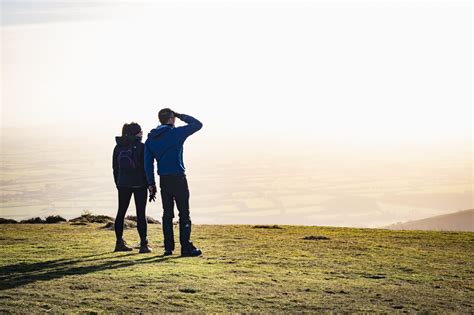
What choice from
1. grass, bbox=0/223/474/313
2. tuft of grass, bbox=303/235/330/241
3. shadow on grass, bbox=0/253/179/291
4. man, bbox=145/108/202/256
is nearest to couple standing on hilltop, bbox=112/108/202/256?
man, bbox=145/108/202/256

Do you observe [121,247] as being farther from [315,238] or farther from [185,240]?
[315,238]

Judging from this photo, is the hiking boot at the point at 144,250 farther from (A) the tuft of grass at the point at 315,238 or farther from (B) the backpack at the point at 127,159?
(A) the tuft of grass at the point at 315,238

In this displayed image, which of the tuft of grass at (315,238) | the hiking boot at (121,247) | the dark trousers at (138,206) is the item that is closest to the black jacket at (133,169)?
the dark trousers at (138,206)

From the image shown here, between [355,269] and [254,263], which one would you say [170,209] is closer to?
[254,263]

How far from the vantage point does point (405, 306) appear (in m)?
8.51

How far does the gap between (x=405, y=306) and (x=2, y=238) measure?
11171mm

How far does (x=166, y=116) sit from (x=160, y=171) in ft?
3.72

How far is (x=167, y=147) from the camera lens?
40.7 feet

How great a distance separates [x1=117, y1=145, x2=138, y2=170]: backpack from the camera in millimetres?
13070

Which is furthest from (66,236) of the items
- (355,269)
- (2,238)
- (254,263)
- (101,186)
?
(101,186)

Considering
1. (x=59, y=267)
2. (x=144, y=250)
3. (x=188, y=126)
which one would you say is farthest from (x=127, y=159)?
(x=59, y=267)

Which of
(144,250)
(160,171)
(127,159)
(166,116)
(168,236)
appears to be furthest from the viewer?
(144,250)

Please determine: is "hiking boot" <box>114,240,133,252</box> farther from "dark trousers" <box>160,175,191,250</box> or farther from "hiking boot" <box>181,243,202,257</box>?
"hiking boot" <box>181,243,202,257</box>

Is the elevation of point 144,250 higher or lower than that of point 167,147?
lower
